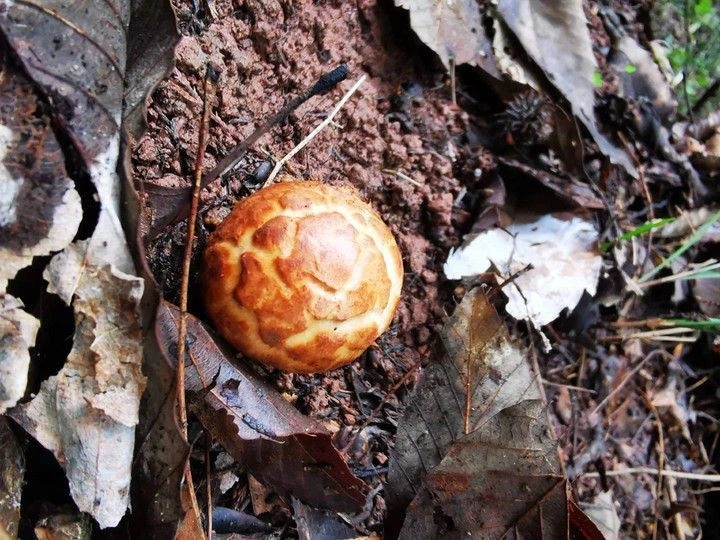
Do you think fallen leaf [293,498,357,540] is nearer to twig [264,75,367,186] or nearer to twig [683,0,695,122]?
twig [264,75,367,186]

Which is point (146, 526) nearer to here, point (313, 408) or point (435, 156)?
point (313, 408)

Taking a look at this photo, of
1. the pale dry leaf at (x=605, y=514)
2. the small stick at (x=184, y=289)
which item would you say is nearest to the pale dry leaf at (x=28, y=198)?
the small stick at (x=184, y=289)

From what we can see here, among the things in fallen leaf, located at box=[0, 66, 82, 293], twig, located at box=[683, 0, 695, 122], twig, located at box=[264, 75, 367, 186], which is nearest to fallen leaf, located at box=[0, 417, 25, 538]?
fallen leaf, located at box=[0, 66, 82, 293]

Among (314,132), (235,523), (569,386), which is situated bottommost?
(569,386)

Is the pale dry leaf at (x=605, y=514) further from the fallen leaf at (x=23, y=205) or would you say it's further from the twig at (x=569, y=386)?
the fallen leaf at (x=23, y=205)

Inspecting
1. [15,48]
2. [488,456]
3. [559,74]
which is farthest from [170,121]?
[559,74]

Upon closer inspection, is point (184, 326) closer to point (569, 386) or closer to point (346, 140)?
point (346, 140)

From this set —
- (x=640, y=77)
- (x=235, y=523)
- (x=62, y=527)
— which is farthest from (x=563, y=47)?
(x=62, y=527)
